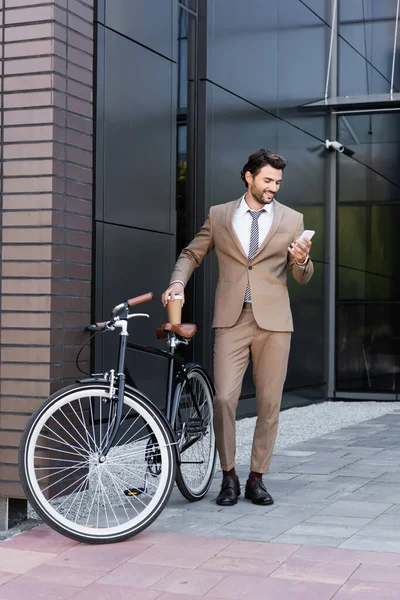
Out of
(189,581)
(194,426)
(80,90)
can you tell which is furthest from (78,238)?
(189,581)

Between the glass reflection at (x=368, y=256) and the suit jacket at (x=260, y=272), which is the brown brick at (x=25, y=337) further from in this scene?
the glass reflection at (x=368, y=256)

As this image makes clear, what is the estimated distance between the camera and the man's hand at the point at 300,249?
488 centimetres

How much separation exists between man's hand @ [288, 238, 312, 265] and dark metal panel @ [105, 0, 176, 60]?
10.7 feet

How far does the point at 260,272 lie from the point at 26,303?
4.38 ft

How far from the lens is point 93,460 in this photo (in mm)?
4375

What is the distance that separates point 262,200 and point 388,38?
923cm

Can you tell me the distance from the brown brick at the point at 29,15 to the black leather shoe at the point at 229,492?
2610 millimetres

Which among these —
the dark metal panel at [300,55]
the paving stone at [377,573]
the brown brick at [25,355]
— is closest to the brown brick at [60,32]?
the brown brick at [25,355]

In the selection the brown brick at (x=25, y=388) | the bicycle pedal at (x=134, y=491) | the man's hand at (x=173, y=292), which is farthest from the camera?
the man's hand at (x=173, y=292)

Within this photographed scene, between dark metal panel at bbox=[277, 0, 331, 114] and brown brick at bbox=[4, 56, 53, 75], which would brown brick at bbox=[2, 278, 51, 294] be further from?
dark metal panel at bbox=[277, 0, 331, 114]

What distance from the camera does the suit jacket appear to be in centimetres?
517

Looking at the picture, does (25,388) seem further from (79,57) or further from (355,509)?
(355,509)

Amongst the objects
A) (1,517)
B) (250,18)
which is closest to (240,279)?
(1,517)

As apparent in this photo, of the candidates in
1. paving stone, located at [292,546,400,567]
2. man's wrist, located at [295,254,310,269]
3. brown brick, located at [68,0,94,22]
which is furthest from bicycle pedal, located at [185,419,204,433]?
brown brick, located at [68,0,94,22]
